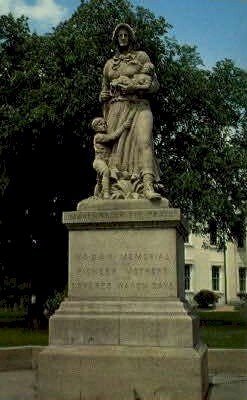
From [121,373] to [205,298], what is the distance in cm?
4774

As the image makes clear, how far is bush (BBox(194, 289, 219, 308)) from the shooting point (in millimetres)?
55125

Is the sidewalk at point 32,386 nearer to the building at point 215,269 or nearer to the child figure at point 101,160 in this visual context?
the child figure at point 101,160

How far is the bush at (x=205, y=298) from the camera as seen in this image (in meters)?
55.1

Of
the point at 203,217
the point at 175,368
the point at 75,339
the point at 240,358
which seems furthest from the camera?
the point at 203,217

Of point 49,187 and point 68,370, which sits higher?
point 49,187

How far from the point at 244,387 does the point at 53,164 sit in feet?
55.6

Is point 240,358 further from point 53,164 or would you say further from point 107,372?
point 53,164

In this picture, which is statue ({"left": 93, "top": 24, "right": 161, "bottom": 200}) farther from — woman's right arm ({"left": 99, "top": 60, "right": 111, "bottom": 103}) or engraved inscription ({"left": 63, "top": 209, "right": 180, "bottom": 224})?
engraved inscription ({"left": 63, "top": 209, "right": 180, "bottom": 224})

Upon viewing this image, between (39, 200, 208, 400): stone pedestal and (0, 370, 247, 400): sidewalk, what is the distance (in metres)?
0.45

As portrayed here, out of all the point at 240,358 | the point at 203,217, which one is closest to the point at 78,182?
the point at 203,217

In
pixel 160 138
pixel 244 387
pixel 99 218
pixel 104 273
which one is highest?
pixel 160 138

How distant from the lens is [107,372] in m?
8.42

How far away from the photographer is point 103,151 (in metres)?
9.99

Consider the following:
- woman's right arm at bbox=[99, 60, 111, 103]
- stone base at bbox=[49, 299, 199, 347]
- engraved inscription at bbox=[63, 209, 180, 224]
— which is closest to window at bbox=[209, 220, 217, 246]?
woman's right arm at bbox=[99, 60, 111, 103]
